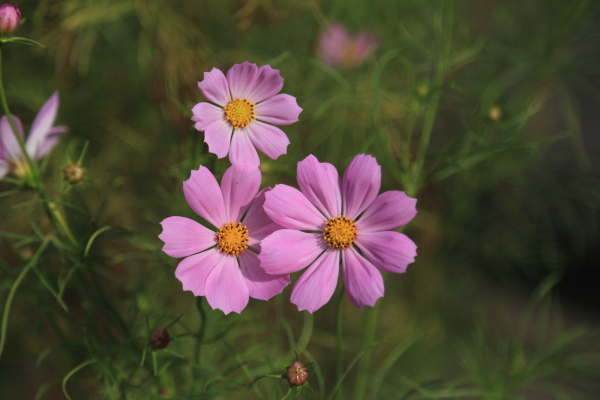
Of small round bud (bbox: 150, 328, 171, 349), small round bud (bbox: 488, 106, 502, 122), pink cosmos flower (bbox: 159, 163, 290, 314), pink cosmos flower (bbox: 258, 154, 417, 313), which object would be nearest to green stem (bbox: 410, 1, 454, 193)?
small round bud (bbox: 488, 106, 502, 122)

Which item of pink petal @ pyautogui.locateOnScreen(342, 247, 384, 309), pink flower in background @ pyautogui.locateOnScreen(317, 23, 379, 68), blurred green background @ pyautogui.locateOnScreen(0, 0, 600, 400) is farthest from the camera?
pink flower in background @ pyautogui.locateOnScreen(317, 23, 379, 68)

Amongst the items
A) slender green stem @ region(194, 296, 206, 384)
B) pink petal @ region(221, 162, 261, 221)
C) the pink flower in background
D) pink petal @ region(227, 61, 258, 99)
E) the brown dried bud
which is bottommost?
the brown dried bud

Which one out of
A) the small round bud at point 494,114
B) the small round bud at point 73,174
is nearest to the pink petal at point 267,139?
the small round bud at point 73,174

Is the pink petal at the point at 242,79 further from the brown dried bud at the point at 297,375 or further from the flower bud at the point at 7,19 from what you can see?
the brown dried bud at the point at 297,375

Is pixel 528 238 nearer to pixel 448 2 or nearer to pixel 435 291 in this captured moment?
pixel 435 291

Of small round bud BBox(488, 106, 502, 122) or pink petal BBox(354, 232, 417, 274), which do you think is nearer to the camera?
pink petal BBox(354, 232, 417, 274)

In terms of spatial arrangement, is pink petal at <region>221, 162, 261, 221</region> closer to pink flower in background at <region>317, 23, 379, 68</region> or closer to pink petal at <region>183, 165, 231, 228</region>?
pink petal at <region>183, 165, 231, 228</region>

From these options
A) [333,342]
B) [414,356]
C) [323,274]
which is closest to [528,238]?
[414,356]
